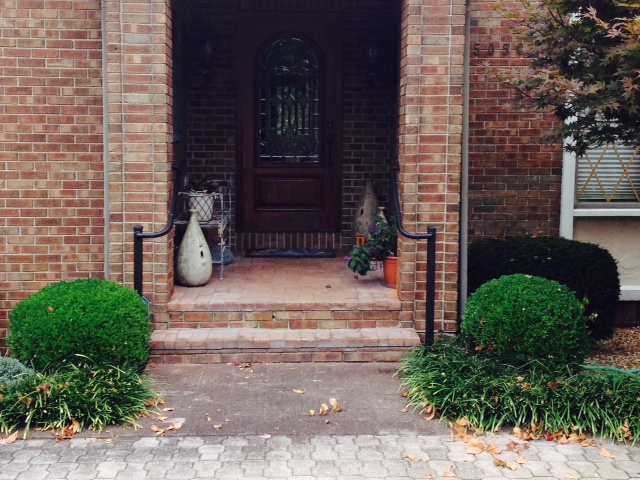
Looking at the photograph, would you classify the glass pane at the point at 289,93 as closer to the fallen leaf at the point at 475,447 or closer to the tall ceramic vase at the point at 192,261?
the tall ceramic vase at the point at 192,261

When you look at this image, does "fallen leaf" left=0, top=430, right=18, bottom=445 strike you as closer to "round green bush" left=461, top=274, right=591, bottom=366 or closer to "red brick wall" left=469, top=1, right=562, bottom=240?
"round green bush" left=461, top=274, right=591, bottom=366

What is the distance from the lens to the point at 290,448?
502cm

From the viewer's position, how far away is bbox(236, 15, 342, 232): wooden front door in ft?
29.9

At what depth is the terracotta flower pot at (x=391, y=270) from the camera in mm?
7578

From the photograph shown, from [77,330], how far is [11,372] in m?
0.50

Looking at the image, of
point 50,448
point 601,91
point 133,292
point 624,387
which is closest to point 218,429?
point 50,448

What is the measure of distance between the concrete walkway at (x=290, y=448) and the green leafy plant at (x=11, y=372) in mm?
465

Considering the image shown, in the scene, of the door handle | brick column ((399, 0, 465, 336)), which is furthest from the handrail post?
the door handle

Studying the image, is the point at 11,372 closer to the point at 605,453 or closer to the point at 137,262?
the point at 137,262

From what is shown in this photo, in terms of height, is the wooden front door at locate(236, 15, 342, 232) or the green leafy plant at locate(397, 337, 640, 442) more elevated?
the wooden front door at locate(236, 15, 342, 232)

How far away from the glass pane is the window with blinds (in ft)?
9.47

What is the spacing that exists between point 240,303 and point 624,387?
3.01 meters

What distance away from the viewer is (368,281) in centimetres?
782

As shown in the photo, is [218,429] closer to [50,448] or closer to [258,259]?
[50,448]
